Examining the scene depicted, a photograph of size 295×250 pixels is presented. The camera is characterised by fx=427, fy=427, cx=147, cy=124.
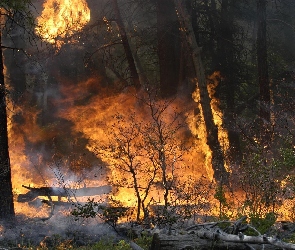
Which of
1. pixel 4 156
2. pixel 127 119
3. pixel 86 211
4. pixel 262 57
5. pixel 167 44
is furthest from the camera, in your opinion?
pixel 167 44

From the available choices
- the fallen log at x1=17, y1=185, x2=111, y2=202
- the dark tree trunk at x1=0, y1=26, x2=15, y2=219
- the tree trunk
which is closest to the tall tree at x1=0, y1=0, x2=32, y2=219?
the dark tree trunk at x1=0, y1=26, x2=15, y2=219

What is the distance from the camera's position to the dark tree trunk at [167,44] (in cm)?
1809

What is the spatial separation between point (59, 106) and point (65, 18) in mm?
6834

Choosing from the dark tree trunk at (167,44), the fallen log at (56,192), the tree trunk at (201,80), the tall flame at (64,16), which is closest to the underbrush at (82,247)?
the fallen log at (56,192)

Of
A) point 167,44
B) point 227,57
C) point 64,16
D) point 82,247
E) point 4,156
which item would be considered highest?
point 64,16

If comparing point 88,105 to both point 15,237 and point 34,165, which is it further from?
point 15,237

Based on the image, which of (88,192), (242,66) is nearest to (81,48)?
(242,66)

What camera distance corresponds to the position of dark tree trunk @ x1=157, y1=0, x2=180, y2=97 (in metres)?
18.1

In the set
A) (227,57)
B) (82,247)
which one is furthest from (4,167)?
(227,57)

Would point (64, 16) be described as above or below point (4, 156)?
above

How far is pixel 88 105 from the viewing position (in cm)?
1992

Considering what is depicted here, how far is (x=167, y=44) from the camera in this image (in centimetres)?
1866

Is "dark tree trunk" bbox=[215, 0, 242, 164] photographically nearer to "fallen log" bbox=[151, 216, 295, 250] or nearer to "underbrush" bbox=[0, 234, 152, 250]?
"underbrush" bbox=[0, 234, 152, 250]

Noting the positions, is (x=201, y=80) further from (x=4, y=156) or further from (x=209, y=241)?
(x=209, y=241)
